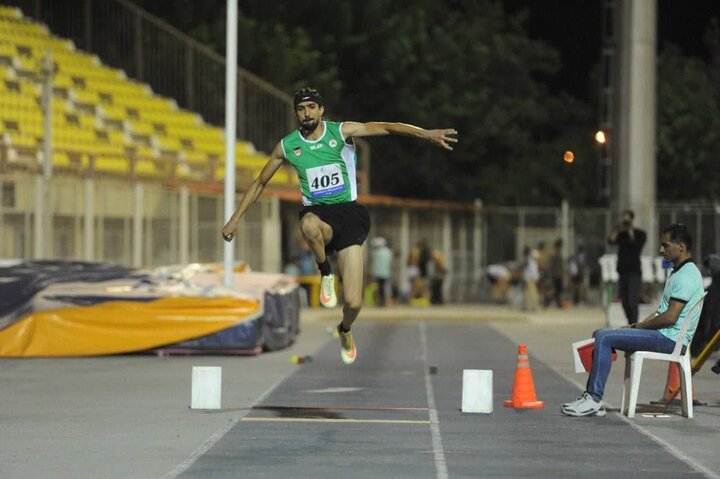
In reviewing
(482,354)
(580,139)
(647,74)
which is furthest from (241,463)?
(580,139)

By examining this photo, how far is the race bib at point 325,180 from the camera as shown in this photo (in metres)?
15.3

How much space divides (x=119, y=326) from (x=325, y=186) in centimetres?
852

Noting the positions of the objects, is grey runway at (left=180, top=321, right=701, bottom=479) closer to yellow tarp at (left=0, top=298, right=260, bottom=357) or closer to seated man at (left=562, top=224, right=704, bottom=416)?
seated man at (left=562, top=224, right=704, bottom=416)

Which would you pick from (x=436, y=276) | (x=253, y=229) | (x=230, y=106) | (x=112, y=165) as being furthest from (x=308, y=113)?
(x=436, y=276)

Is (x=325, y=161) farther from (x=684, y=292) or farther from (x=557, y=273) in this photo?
(x=557, y=273)

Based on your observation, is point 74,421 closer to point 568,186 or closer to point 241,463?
point 241,463

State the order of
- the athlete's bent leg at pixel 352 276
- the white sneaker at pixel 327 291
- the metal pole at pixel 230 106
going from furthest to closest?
1. the metal pole at pixel 230 106
2. the white sneaker at pixel 327 291
3. the athlete's bent leg at pixel 352 276

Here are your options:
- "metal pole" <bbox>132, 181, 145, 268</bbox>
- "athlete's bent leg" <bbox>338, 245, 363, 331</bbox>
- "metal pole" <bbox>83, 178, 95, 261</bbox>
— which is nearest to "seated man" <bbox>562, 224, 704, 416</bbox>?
"athlete's bent leg" <bbox>338, 245, 363, 331</bbox>

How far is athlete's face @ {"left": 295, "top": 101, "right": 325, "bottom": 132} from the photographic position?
1486cm

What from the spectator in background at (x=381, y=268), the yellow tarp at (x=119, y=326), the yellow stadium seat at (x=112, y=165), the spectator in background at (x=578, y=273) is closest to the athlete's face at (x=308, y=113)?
the yellow tarp at (x=119, y=326)

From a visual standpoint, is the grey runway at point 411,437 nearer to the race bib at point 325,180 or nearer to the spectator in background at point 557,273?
the race bib at point 325,180

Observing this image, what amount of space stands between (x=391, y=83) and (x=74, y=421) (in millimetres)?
45768

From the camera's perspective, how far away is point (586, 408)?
49.3 feet

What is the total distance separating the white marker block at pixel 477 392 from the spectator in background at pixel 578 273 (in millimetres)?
29055
